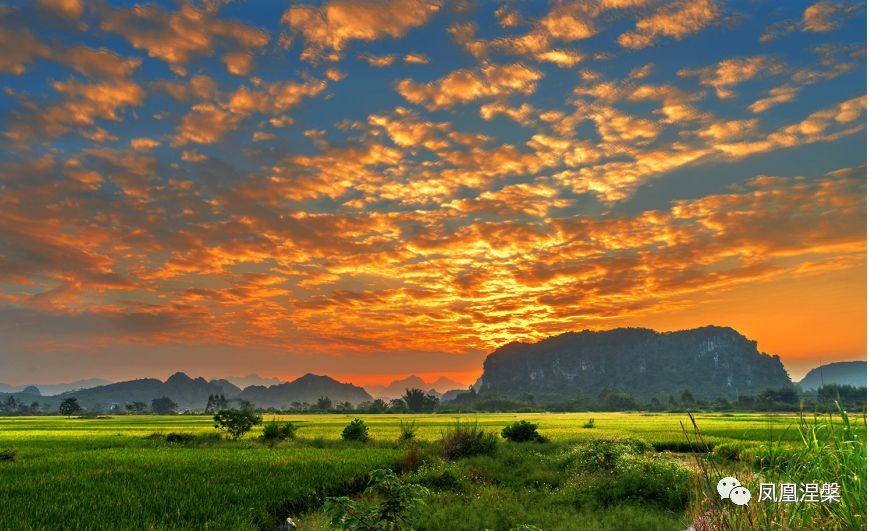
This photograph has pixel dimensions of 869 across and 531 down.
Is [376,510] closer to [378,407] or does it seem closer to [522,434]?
[522,434]

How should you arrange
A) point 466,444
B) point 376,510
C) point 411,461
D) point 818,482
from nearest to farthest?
1. point 818,482
2. point 376,510
3. point 411,461
4. point 466,444

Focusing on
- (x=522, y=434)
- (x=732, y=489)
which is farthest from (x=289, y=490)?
(x=522, y=434)

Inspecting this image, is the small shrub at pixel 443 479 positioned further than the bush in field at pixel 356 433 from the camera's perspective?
No

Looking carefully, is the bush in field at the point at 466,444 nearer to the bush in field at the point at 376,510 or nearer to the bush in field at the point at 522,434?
the bush in field at the point at 522,434

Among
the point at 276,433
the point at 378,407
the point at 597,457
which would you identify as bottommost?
→ the point at 378,407

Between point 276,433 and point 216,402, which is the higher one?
point 276,433

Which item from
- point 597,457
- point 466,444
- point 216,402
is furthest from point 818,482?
point 216,402

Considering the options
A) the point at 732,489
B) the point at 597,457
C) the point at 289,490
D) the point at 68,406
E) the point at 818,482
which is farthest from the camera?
the point at 68,406

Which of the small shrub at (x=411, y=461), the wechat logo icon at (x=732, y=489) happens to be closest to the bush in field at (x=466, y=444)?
the small shrub at (x=411, y=461)

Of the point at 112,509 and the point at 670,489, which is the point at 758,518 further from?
the point at 112,509

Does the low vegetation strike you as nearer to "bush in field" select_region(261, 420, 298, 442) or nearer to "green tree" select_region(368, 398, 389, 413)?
"bush in field" select_region(261, 420, 298, 442)


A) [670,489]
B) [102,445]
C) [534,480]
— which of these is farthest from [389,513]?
[102,445]

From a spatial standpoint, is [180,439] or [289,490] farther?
[180,439]

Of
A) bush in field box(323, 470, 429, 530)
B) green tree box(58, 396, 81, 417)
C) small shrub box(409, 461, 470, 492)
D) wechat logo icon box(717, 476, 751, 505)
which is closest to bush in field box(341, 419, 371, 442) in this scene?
small shrub box(409, 461, 470, 492)
